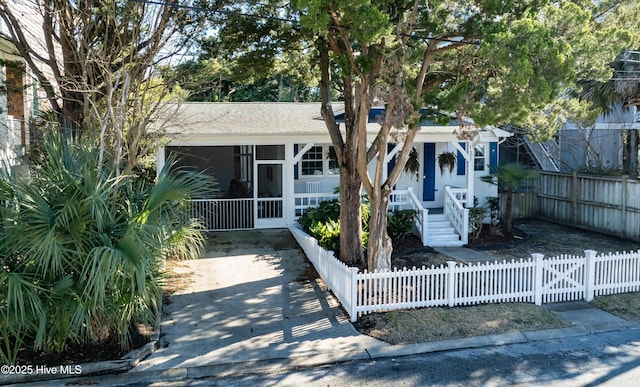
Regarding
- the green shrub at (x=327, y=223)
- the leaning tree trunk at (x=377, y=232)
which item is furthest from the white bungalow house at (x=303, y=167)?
the leaning tree trunk at (x=377, y=232)

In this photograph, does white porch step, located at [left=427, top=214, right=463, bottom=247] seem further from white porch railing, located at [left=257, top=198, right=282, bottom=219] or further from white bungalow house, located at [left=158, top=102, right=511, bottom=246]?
white porch railing, located at [left=257, top=198, right=282, bottom=219]

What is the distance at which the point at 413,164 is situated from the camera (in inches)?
706

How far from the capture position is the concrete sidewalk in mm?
6988

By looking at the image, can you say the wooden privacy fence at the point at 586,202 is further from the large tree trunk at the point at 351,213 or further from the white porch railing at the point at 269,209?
the large tree trunk at the point at 351,213

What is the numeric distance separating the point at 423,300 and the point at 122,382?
5.04m

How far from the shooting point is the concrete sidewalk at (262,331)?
6.99m

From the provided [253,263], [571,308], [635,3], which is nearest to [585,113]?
[635,3]

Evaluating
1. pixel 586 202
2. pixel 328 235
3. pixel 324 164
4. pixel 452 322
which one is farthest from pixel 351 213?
pixel 586 202

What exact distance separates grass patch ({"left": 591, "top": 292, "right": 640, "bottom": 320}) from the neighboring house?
32.7 ft

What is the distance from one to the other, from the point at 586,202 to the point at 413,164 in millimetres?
5941

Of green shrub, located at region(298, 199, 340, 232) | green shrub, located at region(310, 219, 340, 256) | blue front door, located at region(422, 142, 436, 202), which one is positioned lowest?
green shrub, located at region(310, 219, 340, 256)

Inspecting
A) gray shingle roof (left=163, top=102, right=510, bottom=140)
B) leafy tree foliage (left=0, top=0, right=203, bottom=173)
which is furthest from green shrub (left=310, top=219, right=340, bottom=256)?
leafy tree foliage (left=0, top=0, right=203, bottom=173)

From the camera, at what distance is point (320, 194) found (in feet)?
53.5

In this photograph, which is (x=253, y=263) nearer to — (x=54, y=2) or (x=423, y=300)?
(x=423, y=300)
